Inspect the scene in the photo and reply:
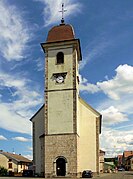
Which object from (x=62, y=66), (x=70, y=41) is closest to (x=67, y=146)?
(x=62, y=66)

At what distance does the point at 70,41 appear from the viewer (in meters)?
37.2

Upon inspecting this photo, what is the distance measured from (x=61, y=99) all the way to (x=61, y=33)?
855cm

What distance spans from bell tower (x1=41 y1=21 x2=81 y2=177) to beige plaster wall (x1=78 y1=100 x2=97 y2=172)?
97.4 inches

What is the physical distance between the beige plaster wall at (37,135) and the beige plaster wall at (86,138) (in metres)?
5.00

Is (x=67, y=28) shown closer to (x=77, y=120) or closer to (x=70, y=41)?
(x=70, y=41)

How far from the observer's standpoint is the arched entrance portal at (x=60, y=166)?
113 ft

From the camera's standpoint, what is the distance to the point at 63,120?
35281 mm

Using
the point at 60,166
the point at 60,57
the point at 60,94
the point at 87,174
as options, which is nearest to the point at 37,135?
the point at 60,166

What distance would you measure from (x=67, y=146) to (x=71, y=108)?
4.41 meters

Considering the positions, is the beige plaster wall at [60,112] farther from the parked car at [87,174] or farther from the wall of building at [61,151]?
the parked car at [87,174]

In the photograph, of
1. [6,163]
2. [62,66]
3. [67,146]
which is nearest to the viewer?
[67,146]

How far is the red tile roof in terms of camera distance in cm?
3772

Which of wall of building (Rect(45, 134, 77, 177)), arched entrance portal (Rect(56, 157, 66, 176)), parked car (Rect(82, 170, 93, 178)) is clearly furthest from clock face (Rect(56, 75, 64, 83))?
parked car (Rect(82, 170, 93, 178))

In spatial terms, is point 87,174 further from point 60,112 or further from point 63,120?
point 60,112
